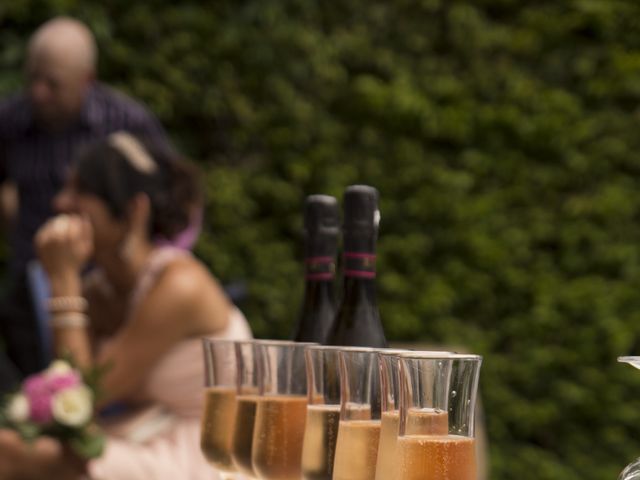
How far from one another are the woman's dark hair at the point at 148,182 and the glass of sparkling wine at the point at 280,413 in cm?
188

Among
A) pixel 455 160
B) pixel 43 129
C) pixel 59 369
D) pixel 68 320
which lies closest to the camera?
pixel 59 369

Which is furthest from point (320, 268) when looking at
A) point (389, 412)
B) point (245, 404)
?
point (389, 412)

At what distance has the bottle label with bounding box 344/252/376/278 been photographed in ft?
4.41

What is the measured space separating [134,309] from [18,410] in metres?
0.68

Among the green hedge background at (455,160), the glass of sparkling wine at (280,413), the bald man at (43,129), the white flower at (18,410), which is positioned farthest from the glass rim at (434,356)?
the green hedge background at (455,160)

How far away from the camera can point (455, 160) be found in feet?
15.8

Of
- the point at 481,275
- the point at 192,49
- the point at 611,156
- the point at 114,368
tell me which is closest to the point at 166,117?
the point at 192,49

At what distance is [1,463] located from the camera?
2.24 metres

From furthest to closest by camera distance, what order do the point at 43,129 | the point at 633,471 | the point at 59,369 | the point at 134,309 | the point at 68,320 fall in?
the point at 43,129
the point at 134,309
the point at 68,320
the point at 59,369
the point at 633,471

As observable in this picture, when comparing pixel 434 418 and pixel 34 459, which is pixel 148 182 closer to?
pixel 34 459

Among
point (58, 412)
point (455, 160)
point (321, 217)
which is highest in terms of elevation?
point (455, 160)

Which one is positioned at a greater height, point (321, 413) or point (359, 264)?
point (359, 264)

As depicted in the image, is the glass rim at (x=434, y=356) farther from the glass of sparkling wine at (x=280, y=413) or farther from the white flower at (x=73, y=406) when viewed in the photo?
the white flower at (x=73, y=406)

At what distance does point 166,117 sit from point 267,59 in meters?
0.51
